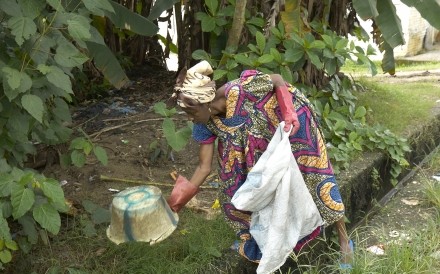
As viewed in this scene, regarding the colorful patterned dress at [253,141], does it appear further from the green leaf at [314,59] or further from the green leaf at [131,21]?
the green leaf at [131,21]

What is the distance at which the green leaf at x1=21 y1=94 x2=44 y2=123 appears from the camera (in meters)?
2.36

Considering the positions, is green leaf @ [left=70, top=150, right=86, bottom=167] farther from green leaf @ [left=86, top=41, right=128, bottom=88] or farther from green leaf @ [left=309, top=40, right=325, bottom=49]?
green leaf @ [left=309, top=40, right=325, bottom=49]

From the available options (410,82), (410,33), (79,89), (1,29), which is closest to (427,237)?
(1,29)

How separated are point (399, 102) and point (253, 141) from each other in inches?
128

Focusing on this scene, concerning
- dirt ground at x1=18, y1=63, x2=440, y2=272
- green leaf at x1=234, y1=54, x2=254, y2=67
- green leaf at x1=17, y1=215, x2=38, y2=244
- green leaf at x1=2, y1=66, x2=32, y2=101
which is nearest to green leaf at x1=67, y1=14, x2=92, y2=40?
green leaf at x1=2, y1=66, x2=32, y2=101

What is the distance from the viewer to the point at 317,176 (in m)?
3.07

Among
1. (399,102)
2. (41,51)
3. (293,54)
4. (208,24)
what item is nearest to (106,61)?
(208,24)

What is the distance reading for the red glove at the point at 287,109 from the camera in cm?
281

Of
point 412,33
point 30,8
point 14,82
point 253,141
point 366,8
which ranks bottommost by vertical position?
point 412,33

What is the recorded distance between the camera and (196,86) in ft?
8.96

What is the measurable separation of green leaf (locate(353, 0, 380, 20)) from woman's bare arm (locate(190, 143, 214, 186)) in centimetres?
174

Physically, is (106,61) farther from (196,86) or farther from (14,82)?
(14,82)

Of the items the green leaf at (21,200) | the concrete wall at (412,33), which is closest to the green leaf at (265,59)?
the green leaf at (21,200)

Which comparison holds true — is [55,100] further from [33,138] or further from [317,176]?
[317,176]
